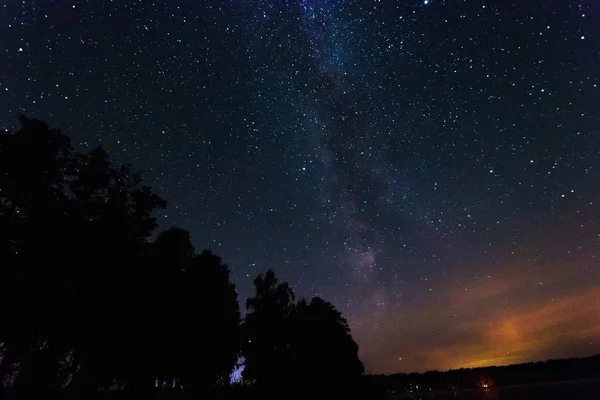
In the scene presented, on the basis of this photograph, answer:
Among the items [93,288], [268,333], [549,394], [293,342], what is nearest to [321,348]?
[293,342]

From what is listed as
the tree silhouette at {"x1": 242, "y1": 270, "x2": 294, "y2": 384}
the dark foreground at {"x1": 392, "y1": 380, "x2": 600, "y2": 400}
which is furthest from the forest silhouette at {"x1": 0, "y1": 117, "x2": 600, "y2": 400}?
the dark foreground at {"x1": 392, "y1": 380, "x2": 600, "y2": 400}

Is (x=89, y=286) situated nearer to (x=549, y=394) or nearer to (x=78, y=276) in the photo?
(x=78, y=276)

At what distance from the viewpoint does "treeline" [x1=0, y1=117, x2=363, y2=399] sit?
56.0 feet

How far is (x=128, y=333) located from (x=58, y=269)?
5903 millimetres

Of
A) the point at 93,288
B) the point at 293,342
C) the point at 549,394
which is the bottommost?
the point at 549,394

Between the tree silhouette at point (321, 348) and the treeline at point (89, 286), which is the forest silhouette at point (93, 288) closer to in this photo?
the treeline at point (89, 286)

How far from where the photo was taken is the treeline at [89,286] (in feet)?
56.0

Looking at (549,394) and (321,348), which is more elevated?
(321,348)

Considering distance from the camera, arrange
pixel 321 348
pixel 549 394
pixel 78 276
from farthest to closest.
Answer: pixel 549 394 → pixel 321 348 → pixel 78 276

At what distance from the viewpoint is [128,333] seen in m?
21.4

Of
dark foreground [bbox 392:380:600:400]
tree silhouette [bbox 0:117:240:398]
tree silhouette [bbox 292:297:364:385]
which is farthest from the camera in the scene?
dark foreground [bbox 392:380:600:400]

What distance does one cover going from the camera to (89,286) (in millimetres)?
18906

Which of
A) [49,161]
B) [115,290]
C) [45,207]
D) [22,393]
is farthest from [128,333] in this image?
[49,161]

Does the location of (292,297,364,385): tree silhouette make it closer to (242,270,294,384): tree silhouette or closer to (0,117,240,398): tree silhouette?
(242,270,294,384): tree silhouette
